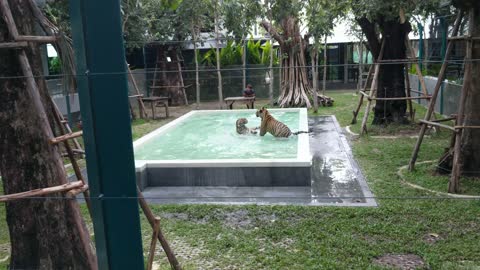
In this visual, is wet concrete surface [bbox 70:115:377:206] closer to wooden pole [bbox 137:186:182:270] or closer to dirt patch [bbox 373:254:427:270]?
dirt patch [bbox 373:254:427:270]

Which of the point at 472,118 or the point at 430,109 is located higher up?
the point at 430,109

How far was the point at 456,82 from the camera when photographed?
10.1 m

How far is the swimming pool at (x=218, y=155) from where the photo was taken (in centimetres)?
613

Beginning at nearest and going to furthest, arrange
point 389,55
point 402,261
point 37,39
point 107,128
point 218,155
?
point 107,128 < point 37,39 < point 402,261 < point 218,155 < point 389,55

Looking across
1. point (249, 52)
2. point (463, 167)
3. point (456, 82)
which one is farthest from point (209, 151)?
point (249, 52)

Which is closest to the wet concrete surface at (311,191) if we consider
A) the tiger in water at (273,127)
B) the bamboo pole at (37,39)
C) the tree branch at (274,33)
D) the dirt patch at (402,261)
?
the dirt patch at (402,261)

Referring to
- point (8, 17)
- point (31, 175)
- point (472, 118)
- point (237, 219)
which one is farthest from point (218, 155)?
point (8, 17)

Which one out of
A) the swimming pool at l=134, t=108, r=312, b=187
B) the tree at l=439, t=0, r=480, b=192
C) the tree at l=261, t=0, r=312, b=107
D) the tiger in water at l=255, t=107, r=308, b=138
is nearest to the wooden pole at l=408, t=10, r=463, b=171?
the tree at l=439, t=0, r=480, b=192

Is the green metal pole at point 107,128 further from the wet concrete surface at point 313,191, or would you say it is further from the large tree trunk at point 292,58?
the large tree trunk at point 292,58

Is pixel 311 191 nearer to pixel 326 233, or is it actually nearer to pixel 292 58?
pixel 326 233

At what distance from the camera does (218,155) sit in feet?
25.5

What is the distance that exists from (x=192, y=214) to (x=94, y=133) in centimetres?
305

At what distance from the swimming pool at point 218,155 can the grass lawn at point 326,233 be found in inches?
40.5

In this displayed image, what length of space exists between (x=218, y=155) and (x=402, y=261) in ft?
14.6
